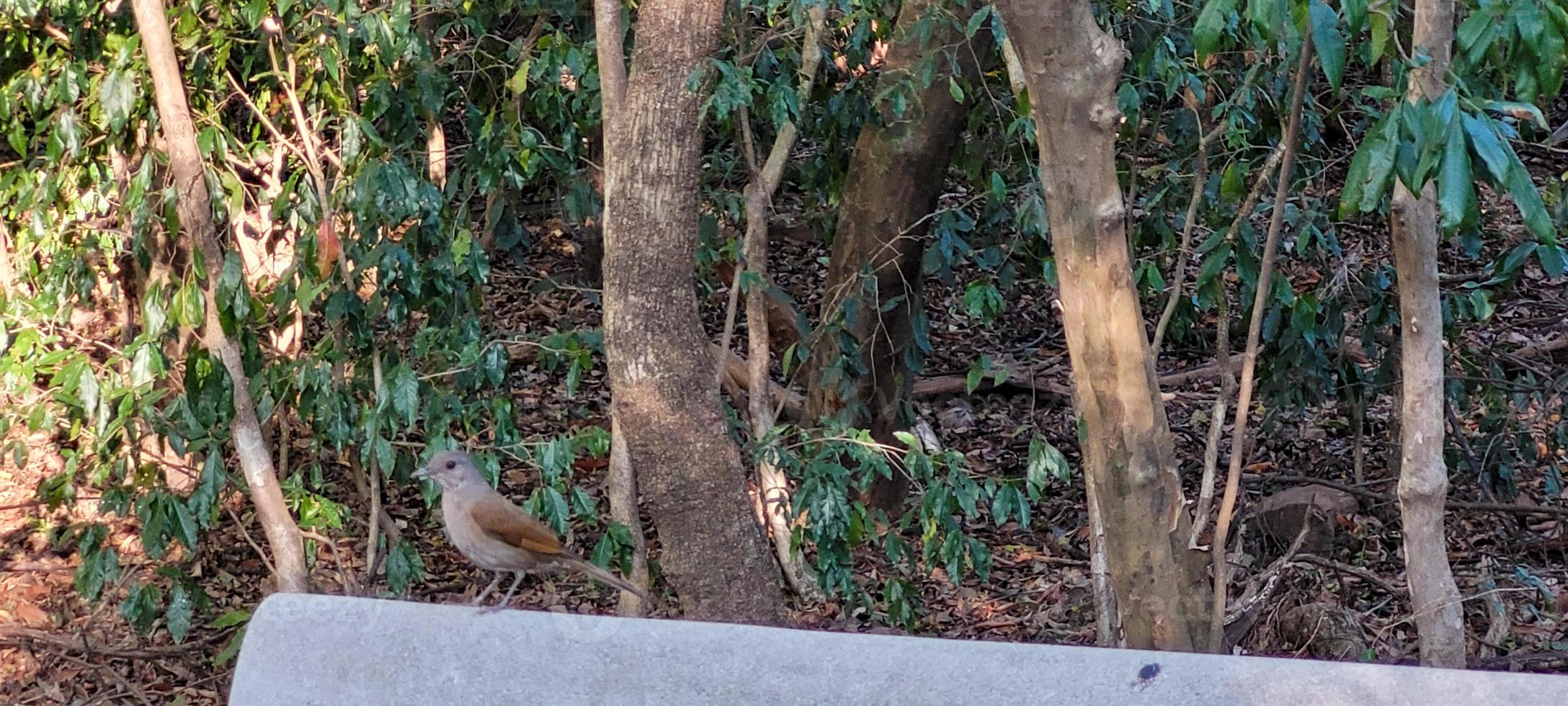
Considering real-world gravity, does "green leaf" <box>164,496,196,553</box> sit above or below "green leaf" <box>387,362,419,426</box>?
below

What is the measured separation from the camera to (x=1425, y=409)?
→ 11.4 feet

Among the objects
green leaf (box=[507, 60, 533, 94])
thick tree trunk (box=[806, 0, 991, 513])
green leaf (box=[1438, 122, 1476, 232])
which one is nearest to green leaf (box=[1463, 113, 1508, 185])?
green leaf (box=[1438, 122, 1476, 232])

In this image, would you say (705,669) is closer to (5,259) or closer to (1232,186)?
(1232,186)

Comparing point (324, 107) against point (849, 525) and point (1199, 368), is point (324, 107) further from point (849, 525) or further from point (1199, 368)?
point (1199, 368)

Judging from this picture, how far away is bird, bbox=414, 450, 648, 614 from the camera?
151 inches

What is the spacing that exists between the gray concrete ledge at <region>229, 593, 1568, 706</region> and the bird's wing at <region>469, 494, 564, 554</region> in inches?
44.0

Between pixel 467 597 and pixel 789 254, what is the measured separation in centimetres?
375

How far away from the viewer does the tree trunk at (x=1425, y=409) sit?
329cm

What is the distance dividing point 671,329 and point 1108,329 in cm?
152

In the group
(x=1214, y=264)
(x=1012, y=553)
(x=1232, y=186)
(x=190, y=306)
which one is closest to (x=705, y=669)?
(x=1214, y=264)

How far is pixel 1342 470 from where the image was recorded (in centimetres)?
709

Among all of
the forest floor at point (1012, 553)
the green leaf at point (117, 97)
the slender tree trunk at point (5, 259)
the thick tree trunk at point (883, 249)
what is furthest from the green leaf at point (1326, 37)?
the slender tree trunk at point (5, 259)

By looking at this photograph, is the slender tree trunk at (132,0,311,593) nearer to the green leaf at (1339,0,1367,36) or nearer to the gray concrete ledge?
the gray concrete ledge

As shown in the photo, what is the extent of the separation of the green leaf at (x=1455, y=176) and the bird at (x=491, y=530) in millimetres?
2259
